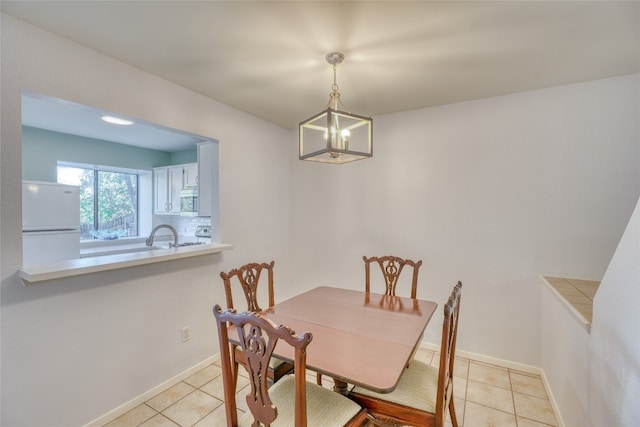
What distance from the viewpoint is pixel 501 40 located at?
5.58 ft

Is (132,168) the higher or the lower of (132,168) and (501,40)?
the lower

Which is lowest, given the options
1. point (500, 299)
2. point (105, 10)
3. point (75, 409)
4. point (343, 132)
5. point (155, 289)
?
point (75, 409)

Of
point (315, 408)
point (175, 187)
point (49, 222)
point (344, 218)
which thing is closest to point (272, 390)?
point (315, 408)

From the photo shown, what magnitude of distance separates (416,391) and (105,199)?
483cm

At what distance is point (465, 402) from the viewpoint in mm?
2059

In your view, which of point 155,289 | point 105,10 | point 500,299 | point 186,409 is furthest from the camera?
point 500,299

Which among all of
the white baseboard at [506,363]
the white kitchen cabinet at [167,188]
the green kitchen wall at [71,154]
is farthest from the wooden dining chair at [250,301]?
the green kitchen wall at [71,154]

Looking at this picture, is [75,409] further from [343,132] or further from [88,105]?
[343,132]

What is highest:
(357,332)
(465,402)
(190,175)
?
(190,175)

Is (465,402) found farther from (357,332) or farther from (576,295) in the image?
(357,332)

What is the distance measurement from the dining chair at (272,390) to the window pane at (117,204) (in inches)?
155

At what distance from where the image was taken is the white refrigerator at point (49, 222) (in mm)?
2777

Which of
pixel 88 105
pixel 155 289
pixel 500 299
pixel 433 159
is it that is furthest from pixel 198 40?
pixel 500 299

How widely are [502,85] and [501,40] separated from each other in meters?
0.72
